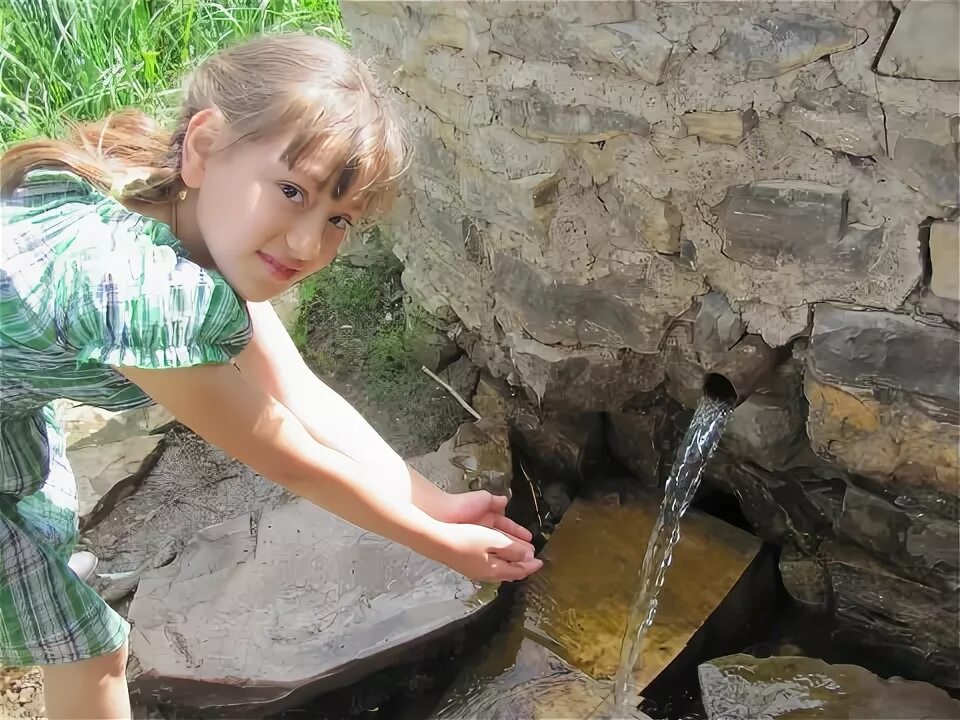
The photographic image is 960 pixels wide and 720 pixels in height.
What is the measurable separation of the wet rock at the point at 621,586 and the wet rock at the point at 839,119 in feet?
3.02

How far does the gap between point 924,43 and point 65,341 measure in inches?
48.6

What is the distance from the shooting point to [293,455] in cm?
127

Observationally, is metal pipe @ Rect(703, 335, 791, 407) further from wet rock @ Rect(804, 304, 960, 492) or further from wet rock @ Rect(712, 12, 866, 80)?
wet rock @ Rect(712, 12, 866, 80)

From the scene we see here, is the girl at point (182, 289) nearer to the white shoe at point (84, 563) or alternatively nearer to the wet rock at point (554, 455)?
the white shoe at point (84, 563)

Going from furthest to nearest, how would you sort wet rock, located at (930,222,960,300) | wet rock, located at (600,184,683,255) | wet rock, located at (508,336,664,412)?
A: 1. wet rock, located at (508,336,664,412)
2. wet rock, located at (600,184,683,255)
3. wet rock, located at (930,222,960,300)

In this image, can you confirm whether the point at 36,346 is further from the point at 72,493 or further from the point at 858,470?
the point at 858,470

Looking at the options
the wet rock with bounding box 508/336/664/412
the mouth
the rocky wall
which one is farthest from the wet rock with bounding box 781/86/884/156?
the mouth

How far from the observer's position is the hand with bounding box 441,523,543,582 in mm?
1462

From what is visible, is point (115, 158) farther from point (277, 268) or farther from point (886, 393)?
point (886, 393)

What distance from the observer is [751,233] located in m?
1.55

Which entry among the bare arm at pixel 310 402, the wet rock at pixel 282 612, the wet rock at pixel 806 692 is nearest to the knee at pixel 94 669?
the wet rock at pixel 282 612

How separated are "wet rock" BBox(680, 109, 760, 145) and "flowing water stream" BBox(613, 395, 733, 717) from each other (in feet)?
1.86

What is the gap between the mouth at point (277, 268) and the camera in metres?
1.25

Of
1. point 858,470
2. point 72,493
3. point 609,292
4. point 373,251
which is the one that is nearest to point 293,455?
point 72,493
